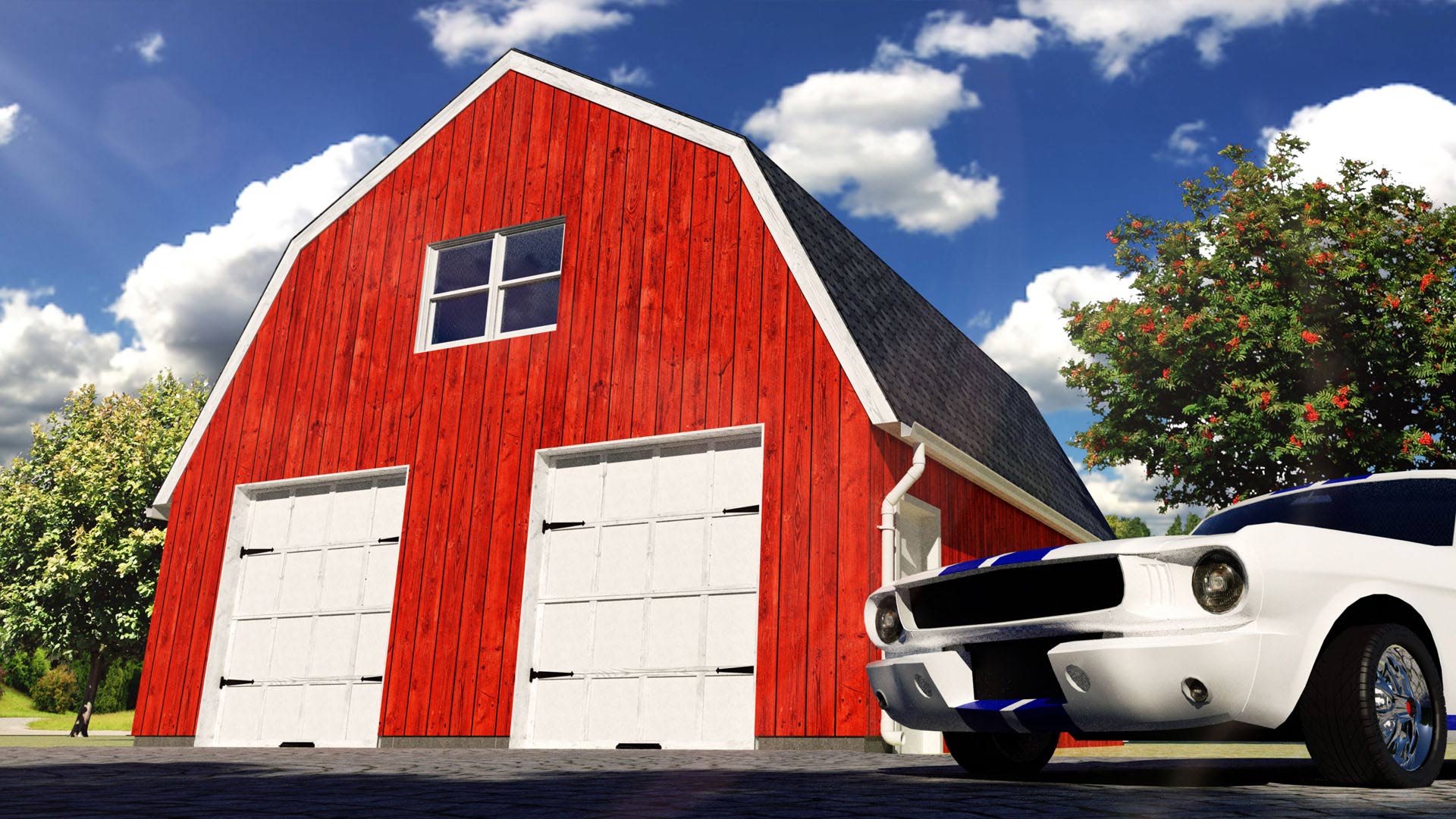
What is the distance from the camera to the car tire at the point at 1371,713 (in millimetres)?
3906

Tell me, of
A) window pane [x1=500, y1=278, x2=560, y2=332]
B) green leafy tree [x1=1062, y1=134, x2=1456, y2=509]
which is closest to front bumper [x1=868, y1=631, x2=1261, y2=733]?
window pane [x1=500, y1=278, x2=560, y2=332]

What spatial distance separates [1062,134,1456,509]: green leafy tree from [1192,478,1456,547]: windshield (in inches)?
489

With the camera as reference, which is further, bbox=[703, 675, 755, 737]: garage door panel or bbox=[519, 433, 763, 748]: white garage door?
bbox=[519, 433, 763, 748]: white garage door

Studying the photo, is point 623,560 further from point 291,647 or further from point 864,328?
point 291,647

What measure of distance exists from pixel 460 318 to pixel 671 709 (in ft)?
15.5

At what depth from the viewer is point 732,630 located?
9.06 metres

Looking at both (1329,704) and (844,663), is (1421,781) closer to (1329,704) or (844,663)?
(1329,704)

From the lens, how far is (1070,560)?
427cm

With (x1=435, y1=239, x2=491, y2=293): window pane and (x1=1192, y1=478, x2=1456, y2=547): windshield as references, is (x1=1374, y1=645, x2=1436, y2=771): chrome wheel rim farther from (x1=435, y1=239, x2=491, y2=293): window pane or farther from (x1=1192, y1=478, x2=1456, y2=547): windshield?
(x1=435, y1=239, x2=491, y2=293): window pane

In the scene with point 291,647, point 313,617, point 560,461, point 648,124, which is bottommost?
point 291,647

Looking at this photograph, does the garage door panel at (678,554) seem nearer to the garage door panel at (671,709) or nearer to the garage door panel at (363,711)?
the garage door panel at (671,709)

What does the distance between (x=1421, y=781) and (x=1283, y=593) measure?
946mm

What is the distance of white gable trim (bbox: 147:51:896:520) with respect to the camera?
9.11 meters

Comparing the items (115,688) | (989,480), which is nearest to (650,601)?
(989,480)
